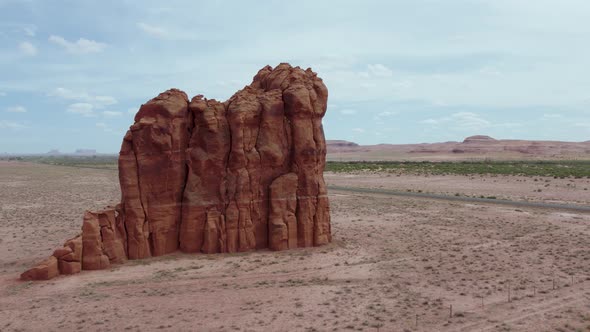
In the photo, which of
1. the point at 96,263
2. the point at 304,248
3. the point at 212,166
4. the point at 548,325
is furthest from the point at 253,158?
the point at 548,325

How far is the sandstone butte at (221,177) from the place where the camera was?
21.9 metres

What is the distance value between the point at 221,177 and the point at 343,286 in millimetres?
8832

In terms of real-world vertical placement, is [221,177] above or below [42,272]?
above

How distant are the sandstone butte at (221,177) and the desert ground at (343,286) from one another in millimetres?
1070

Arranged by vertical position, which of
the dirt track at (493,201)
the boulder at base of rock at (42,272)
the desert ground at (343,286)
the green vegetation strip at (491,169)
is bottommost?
the desert ground at (343,286)

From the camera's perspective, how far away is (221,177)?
23.5m

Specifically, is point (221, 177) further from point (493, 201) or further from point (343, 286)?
point (493, 201)

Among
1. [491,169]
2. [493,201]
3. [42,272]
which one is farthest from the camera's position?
[491,169]

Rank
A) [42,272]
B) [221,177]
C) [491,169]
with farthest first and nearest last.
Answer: [491,169] < [221,177] < [42,272]

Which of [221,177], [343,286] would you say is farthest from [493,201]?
[343,286]

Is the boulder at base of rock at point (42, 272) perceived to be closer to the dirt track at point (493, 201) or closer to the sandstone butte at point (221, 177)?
the sandstone butte at point (221, 177)

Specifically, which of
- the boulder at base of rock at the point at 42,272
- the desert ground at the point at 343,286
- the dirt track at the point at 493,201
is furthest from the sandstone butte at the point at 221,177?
the dirt track at the point at 493,201

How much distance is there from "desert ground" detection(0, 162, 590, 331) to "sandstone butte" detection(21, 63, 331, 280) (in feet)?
3.51

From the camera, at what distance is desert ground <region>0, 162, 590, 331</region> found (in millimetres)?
14688
